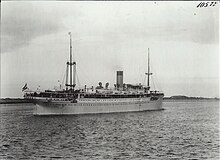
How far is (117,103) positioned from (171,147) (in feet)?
112

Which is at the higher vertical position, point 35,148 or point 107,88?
point 107,88

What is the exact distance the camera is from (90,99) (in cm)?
4972

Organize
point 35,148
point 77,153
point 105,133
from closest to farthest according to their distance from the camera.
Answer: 1. point 77,153
2. point 35,148
3. point 105,133

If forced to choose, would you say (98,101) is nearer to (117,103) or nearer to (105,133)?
(117,103)

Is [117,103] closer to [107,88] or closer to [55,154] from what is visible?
[107,88]

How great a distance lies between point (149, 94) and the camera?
214 feet

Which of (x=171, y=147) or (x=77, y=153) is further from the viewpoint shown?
(x=171, y=147)

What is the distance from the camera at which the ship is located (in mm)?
46344

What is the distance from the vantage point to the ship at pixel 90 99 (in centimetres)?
4634

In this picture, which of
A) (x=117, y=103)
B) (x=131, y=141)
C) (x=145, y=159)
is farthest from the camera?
(x=117, y=103)

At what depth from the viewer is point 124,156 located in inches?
713

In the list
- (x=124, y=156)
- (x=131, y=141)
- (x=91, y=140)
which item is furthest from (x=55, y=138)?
(x=124, y=156)

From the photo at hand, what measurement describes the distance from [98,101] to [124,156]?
33.3 metres

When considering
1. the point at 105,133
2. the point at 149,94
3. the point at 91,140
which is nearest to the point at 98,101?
the point at 149,94
